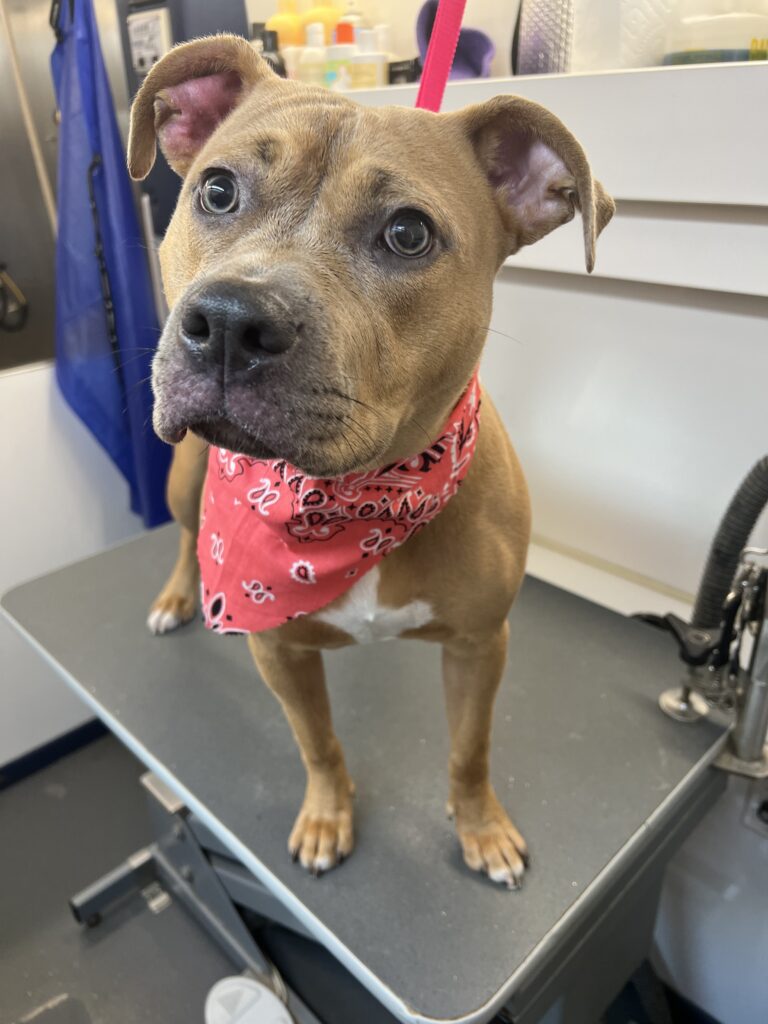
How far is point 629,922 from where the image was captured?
141 centimetres

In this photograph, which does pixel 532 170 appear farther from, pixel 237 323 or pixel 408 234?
pixel 237 323

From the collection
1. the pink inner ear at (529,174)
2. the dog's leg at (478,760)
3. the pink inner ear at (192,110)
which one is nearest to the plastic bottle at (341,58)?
the pink inner ear at (192,110)

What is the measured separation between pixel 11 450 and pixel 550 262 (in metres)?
1.61

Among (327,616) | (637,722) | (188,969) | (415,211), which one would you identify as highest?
(415,211)

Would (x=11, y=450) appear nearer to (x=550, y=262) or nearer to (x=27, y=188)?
(x=27, y=188)

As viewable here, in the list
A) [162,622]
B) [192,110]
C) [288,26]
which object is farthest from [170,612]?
[288,26]

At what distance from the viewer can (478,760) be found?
44.6 inches

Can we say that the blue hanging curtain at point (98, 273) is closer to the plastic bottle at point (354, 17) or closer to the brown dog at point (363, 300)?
the plastic bottle at point (354, 17)

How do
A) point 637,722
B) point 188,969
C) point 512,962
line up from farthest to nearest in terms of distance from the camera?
point 188,969 → point 637,722 → point 512,962

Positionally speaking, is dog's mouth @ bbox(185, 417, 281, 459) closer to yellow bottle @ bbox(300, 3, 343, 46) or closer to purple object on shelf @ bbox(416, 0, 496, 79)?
purple object on shelf @ bbox(416, 0, 496, 79)

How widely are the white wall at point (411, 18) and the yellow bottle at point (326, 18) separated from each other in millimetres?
58

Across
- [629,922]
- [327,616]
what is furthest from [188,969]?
[327,616]

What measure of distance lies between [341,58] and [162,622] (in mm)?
1316

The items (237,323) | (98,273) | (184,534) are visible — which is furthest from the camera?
(98,273)
